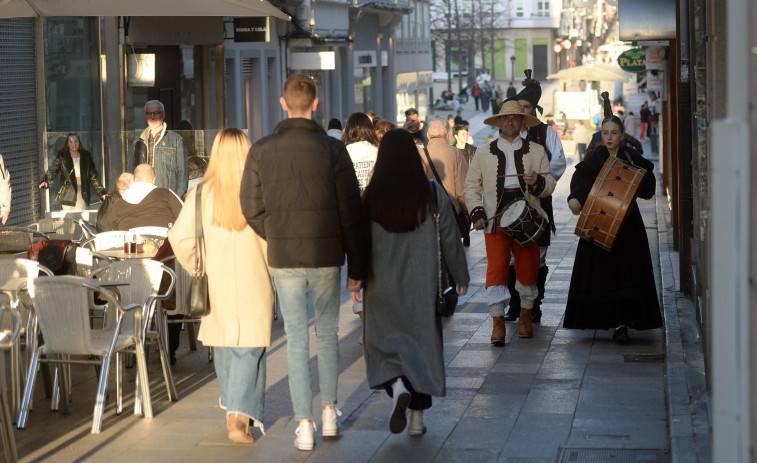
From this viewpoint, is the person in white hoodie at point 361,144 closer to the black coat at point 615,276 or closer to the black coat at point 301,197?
the black coat at point 615,276

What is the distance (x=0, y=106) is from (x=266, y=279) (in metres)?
9.81

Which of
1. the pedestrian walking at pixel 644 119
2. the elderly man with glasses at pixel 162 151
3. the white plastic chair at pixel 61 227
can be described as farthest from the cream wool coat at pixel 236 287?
the pedestrian walking at pixel 644 119

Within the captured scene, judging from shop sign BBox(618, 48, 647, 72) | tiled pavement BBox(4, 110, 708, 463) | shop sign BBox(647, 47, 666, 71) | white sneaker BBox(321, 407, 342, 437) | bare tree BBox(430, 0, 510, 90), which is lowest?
tiled pavement BBox(4, 110, 708, 463)

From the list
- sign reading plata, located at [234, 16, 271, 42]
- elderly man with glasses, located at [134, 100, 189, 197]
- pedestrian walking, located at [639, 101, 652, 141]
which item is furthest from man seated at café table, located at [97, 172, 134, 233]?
pedestrian walking, located at [639, 101, 652, 141]

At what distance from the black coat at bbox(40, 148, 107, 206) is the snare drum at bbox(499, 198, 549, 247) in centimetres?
674

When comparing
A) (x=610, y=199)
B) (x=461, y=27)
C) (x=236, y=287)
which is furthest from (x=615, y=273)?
(x=461, y=27)

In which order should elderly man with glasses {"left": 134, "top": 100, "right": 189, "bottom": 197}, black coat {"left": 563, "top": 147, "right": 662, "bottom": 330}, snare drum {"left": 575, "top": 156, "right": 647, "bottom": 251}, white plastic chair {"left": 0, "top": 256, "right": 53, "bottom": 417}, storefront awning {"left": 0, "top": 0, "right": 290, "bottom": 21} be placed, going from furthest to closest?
elderly man with glasses {"left": 134, "top": 100, "right": 189, "bottom": 197} < storefront awning {"left": 0, "top": 0, "right": 290, "bottom": 21} < black coat {"left": 563, "top": 147, "right": 662, "bottom": 330} < snare drum {"left": 575, "top": 156, "right": 647, "bottom": 251} < white plastic chair {"left": 0, "top": 256, "right": 53, "bottom": 417}

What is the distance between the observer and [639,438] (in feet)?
23.7

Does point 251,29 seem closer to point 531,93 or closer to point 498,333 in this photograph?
point 531,93

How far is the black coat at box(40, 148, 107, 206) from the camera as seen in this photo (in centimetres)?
1534

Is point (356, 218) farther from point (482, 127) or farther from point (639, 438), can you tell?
point (482, 127)

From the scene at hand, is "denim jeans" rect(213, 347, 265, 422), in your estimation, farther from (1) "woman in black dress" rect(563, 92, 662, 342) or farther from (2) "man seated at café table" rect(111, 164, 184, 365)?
(1) "woman in black dress" rect(563, 92, 662, 342)

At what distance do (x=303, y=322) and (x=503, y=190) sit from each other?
3.56 metres

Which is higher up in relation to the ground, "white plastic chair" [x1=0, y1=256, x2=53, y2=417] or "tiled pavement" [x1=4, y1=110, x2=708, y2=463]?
"white plastic chair" [x1=0, y1=256, x2=53, y2=417]
